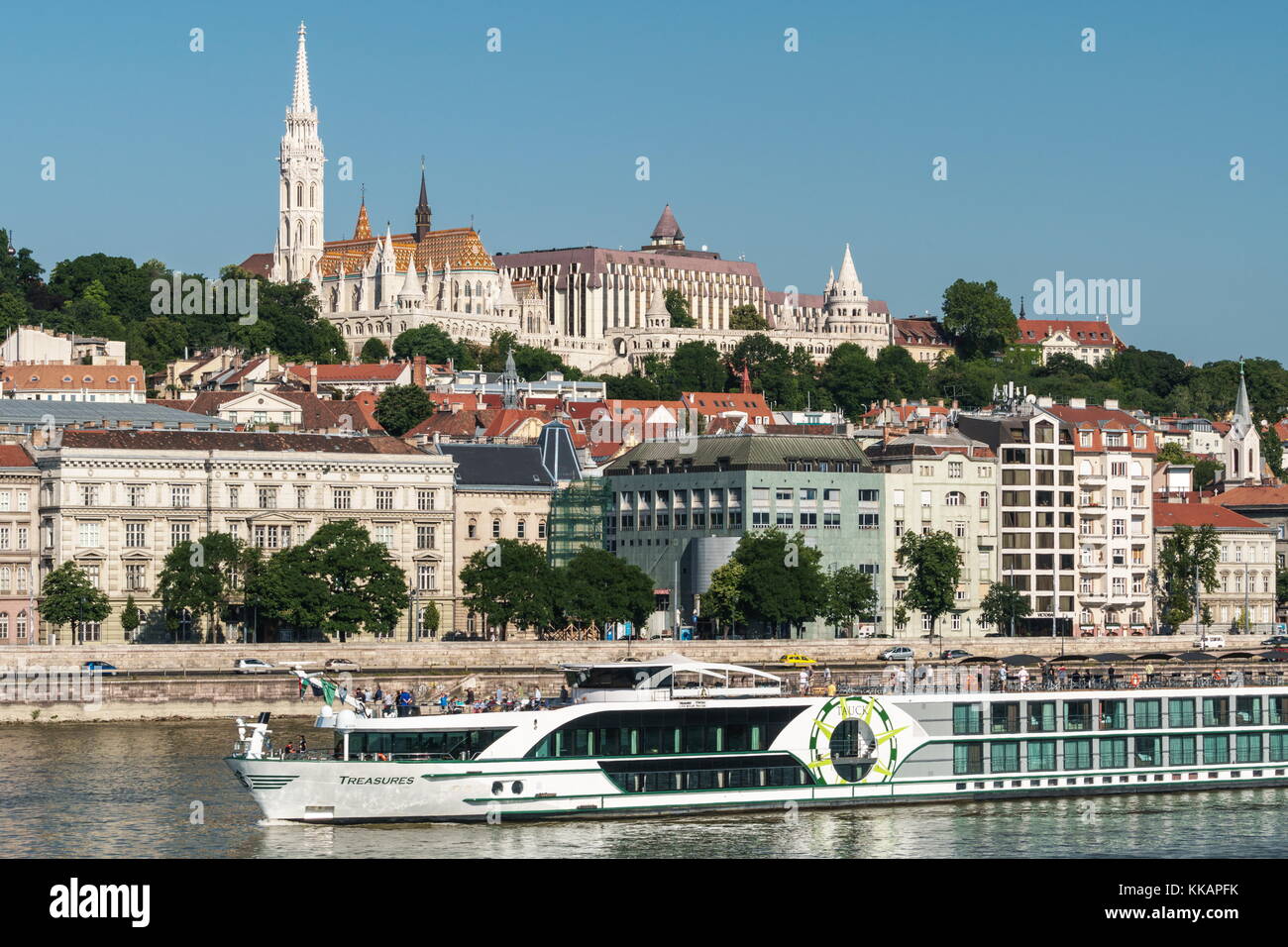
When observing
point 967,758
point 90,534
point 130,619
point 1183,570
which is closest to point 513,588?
point 130,619

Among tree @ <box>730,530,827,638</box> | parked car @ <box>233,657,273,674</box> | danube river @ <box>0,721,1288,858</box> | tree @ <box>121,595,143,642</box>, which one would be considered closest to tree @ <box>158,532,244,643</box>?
tree @ <box>121,595,143,642</box>

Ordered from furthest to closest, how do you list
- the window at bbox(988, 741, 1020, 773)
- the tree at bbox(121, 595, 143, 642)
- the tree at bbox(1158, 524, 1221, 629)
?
the tree at bbox(1158, 524, 1221, 629) → the tree at bbox(121, 595, 143, 642) → the window at bbox(988, 741, 1020, 773)

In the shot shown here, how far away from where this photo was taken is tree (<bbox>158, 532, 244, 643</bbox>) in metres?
77.6

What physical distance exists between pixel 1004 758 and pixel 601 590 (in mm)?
39078

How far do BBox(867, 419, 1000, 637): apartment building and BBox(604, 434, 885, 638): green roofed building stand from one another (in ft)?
2.90

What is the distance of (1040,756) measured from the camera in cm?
4638

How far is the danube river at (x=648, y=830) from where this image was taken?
38.5m

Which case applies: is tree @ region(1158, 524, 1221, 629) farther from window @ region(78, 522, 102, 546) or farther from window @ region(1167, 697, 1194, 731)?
window @ region(1167, 697, 1194, 731)

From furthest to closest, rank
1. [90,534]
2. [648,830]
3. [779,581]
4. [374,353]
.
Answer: [374,353]
[779,581]
[90,534]
[648,830]

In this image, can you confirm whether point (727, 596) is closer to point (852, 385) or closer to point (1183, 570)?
point (1183, 570)

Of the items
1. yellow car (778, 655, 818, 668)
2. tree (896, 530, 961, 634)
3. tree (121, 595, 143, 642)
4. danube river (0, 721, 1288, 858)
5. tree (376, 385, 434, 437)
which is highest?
tree (376, 385, 434, 437)

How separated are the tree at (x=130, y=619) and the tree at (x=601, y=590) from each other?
48.5 ft

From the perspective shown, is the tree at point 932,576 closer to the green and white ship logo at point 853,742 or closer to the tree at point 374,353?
the green and white ship logo at point 853,742
